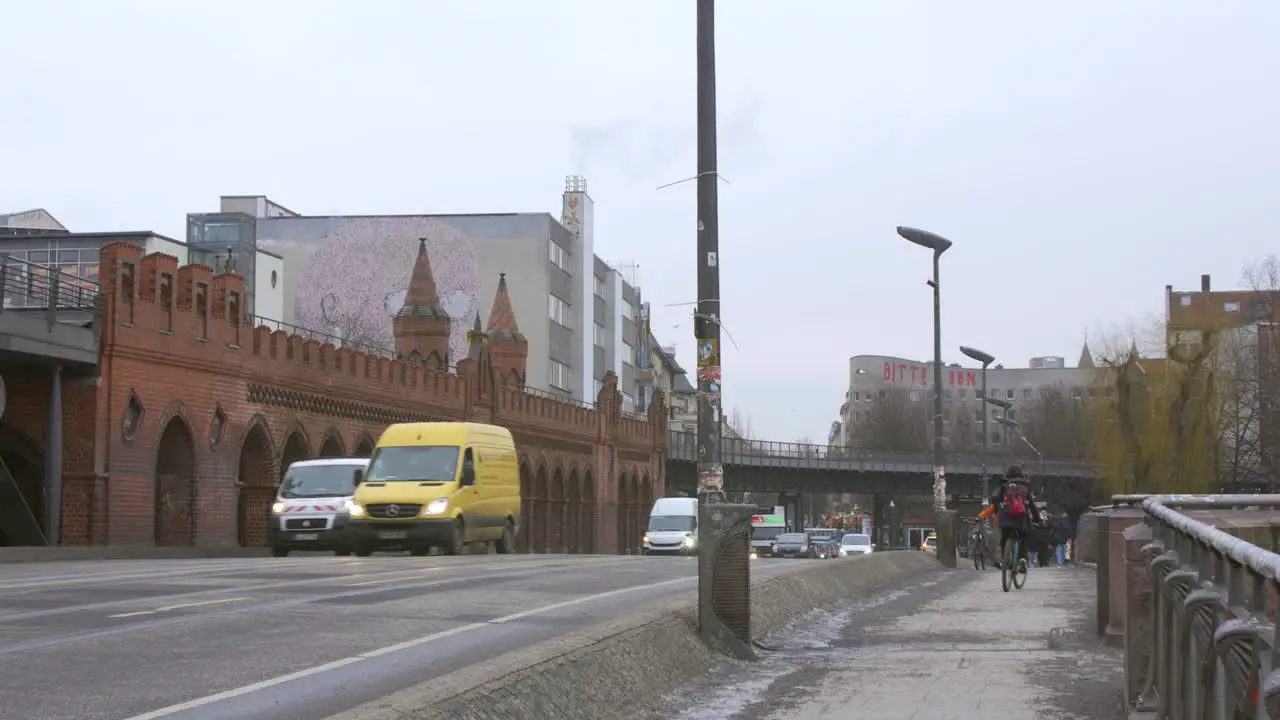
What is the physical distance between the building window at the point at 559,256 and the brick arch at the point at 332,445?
144ft

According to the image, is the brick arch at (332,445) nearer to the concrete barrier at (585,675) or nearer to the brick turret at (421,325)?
the brick turret at (421,325)

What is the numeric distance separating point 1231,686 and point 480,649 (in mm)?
6942

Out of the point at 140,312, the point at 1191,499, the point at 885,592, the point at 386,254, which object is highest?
the point at 386,254

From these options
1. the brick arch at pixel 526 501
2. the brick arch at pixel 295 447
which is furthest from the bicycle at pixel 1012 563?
the brick arch at pixel 526 501

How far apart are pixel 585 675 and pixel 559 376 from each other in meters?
85.8

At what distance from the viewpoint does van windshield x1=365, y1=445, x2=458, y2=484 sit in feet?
102

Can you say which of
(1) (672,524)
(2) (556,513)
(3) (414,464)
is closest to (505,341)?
(2) (556,513)

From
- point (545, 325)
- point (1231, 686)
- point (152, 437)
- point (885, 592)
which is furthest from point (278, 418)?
point (545, 325)

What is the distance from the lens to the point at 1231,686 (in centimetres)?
522

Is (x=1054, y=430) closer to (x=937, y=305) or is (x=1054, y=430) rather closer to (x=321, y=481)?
(x=937, y=305)

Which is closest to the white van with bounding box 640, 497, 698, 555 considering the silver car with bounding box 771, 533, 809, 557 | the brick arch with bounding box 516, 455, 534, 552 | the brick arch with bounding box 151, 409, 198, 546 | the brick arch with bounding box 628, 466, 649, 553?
the brick arch with bounding box 516, 455, 534, 552

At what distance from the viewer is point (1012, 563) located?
2353 centimetres

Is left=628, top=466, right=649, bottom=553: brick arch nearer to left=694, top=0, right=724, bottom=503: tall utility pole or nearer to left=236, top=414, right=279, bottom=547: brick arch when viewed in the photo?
left=236, top=414, right=279, bottom=547: brick arch

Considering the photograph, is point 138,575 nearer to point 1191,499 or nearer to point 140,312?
point 1191,499
